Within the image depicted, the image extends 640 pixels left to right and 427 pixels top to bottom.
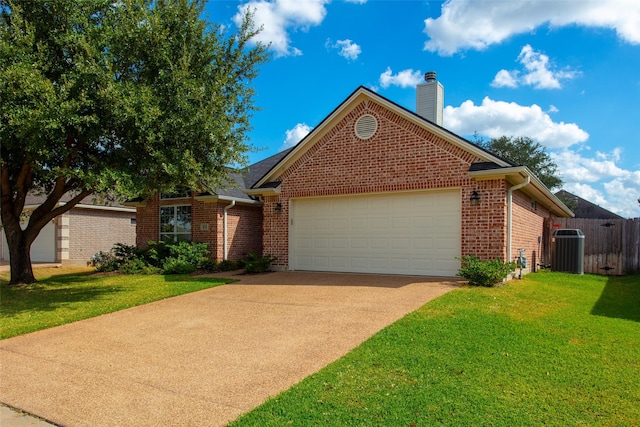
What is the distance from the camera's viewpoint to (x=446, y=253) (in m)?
10.7

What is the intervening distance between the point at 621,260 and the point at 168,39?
15497mm

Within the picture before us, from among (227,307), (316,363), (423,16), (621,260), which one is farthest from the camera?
(621,260)

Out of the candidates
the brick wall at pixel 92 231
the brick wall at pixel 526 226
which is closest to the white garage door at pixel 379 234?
the brick wall at pixel 526 226

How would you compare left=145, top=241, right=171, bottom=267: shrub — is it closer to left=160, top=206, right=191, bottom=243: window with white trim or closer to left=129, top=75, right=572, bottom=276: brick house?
left=160, top=206, right=191, bottom=243: window with white trim

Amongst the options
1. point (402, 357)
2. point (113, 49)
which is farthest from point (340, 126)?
point (402, 357)

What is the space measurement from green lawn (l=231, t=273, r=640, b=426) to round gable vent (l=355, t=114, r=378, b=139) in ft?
20.1

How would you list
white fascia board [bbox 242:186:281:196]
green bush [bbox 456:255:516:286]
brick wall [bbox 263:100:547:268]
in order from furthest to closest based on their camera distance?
white fascia board [bbox 242:186:281:196]
brick wall [bbox 263:100:547:268]
green bush [bbox 456:255:516:286]

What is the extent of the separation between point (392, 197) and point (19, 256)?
395 inches

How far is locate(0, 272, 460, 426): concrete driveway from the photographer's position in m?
3.95

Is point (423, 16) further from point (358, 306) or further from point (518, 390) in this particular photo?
point (518, 390)

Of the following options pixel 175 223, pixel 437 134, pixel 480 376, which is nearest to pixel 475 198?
pixel 437 134

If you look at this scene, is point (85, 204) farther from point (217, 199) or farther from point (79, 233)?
point (217, 199)

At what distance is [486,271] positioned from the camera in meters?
8.98

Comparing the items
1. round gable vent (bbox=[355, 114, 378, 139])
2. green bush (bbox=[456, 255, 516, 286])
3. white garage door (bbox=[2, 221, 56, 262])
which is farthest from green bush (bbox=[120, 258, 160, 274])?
green bush (bbox=[456, 255, 516, 286])
